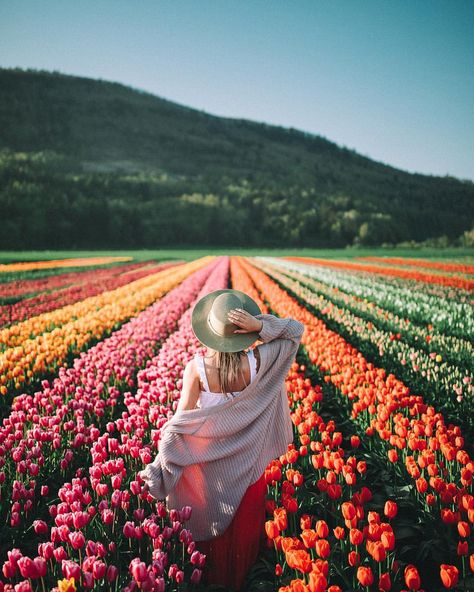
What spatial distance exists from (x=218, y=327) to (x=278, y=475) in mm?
1190

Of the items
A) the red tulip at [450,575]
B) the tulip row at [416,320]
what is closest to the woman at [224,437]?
the red tulip at [450,575]

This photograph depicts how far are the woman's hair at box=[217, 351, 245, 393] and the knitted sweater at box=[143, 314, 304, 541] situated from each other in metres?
0.11

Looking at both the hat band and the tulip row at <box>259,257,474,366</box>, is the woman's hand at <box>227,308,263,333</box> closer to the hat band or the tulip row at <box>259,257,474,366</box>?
the hat band

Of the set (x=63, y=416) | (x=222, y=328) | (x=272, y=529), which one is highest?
(x=222, y=328)

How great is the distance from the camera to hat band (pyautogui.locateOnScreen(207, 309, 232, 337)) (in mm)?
2416

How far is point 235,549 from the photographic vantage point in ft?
8.16

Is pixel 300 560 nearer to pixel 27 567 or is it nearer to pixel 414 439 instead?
pixel 27 567

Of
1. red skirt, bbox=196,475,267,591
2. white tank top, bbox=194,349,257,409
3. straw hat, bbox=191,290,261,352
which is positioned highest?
straw hat, bbox=191,290,261,352

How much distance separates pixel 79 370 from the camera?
5406mm

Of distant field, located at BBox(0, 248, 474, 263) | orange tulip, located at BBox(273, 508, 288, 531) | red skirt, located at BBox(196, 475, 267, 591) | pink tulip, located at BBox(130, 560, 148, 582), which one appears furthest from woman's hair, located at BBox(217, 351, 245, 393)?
distant field, located at BBox(0, 248, 474, 263)

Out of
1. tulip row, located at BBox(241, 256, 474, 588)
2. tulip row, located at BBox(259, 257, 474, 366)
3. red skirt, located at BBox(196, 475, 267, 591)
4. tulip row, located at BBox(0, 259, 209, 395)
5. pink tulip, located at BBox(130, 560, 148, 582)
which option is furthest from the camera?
tulip row, located at BBox(259, 257, 474, 366)

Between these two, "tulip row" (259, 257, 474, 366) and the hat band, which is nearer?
the hat band

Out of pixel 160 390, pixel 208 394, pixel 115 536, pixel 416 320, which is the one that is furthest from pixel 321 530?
pixel 416 320

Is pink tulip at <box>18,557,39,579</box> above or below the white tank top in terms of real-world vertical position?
below
